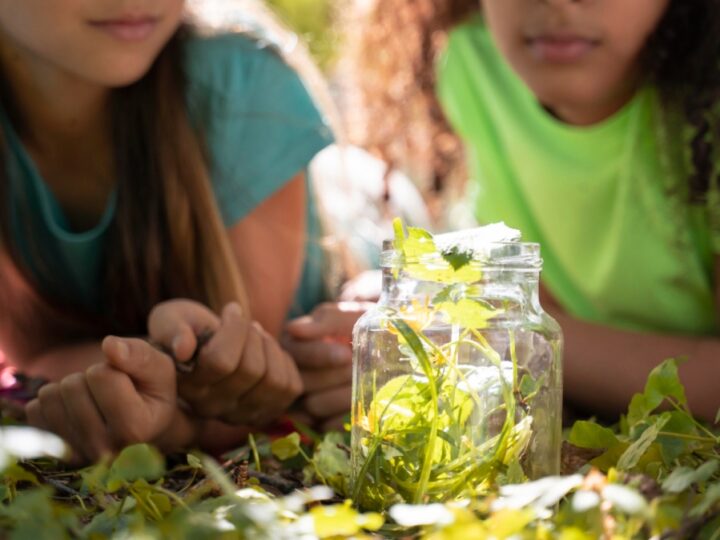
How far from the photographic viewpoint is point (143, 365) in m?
0.89

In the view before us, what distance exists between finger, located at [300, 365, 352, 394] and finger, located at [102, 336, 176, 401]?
0.25 metres

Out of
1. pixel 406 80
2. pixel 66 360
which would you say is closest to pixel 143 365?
pixel 66 360

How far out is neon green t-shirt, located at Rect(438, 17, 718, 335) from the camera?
4.81ft

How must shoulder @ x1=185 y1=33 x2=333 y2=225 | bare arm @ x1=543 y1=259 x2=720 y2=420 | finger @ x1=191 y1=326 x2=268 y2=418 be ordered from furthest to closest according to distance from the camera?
shoulder @ x1=185 y1=33 x2=333 y2=225 → bare arm @ x1=543 y1=259 x2=720 y2=420 → finger @ x1=191 y1=326 x2=268 y2=418

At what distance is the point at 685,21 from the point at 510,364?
33.1 inches

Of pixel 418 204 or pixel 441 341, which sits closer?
pixel 441 341

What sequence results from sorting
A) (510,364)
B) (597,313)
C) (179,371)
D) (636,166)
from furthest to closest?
(597,313)
(636,166)
(179,371)
(510,364)

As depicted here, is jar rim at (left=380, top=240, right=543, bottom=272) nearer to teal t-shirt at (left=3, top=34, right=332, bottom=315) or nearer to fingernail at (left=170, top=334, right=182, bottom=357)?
fingernail at (left=170, top=334, right=182, bottom=357)

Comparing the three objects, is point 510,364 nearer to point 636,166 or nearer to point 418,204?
point 636,166

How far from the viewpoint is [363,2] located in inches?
78.5

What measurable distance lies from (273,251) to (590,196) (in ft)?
1.66

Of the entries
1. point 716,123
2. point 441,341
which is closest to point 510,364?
point 441,341

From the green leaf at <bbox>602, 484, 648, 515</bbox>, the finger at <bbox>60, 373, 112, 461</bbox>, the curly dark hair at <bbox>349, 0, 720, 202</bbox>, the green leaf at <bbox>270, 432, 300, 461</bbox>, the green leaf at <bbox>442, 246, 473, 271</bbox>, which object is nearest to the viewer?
the green leaf at <bbox>602, 484, 648, 515</bbox>

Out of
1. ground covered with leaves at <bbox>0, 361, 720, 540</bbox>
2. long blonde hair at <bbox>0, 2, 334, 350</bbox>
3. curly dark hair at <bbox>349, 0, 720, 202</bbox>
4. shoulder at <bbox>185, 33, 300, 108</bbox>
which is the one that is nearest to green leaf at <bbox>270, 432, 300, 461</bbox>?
ground covered with leaves at <bbox>0, 361, 720, 540</bbox>
